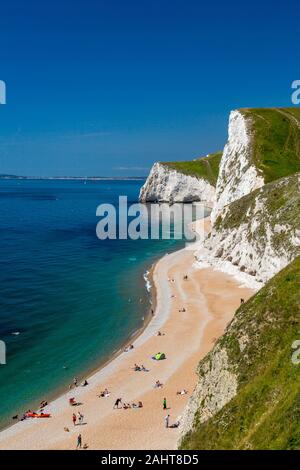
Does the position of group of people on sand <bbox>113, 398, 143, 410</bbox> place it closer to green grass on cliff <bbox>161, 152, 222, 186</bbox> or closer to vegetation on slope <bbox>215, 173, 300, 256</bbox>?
vegetation on slope <bbox>215, 173, 300, 256</bbox>

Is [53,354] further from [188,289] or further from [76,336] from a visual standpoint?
[188,289]

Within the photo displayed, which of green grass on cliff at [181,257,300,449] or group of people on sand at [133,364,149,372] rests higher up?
green grass on cliff at [181,257,300,449]

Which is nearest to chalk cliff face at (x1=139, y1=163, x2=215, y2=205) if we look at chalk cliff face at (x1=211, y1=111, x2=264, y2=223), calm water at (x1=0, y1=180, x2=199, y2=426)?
chalk cliff face at (x1=211, y1=111, x2=264, y2=223)

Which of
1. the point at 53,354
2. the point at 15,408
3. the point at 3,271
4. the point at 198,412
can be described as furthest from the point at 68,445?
the point at 3,271

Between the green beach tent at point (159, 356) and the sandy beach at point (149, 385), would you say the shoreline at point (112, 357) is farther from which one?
the green beach tent at point (159, 356)

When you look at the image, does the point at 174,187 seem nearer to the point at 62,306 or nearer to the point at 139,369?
the point at 62,306
